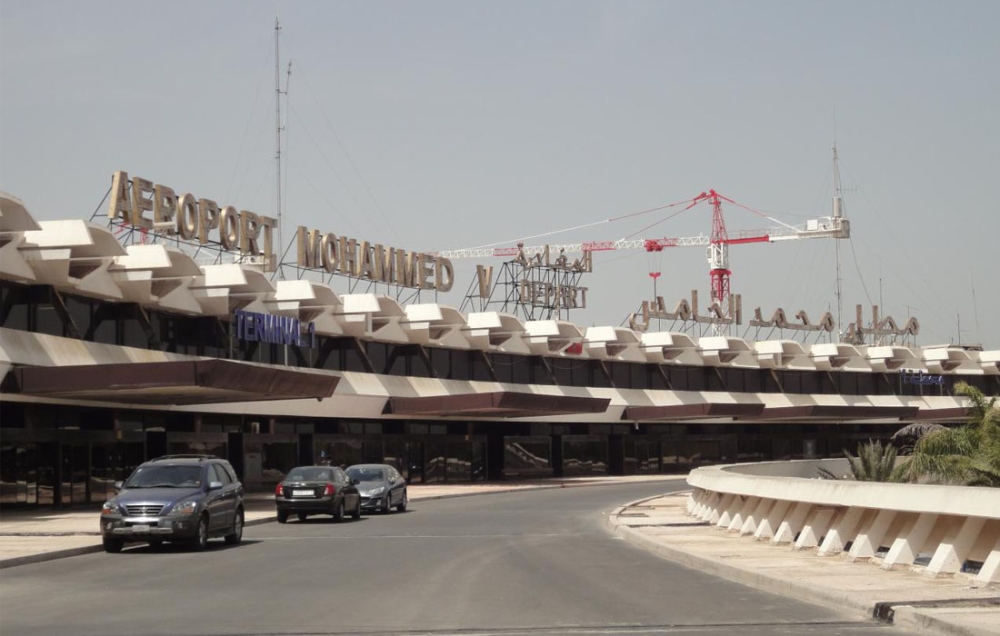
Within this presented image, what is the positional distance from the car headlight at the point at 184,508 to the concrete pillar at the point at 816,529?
35.8ft

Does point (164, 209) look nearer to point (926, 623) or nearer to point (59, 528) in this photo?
point (59, 528)

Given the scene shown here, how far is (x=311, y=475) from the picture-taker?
113 ft

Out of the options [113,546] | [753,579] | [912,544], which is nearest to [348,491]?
[113,546]

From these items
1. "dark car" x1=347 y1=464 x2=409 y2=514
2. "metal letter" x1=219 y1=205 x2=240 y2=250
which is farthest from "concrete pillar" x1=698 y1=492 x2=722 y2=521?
"metal letter" x1=219 y1=205 x2=240 y2=250

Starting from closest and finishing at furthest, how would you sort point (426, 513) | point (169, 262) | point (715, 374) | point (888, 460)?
point (888, 460) → point (426, 513) → point (169, 262) → point (715, 374)

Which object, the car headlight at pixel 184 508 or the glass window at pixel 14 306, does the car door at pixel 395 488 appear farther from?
the car headlight at pixel 184 508

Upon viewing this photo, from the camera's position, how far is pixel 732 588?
17.1 metres

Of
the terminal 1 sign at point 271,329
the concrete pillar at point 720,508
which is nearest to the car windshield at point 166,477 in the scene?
the concrete pillar at point 720,508

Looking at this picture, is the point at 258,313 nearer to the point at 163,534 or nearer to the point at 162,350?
the point at 162,350

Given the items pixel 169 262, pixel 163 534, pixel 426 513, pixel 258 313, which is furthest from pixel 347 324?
pixel 163 534

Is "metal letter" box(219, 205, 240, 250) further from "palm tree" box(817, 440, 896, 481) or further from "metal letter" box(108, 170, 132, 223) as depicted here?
"palm tree" box(817, 440, 896, 481)

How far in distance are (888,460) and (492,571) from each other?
1990 centimetres

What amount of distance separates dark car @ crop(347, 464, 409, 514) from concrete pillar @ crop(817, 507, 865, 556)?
2046 centimetres

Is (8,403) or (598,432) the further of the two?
(598,432)
